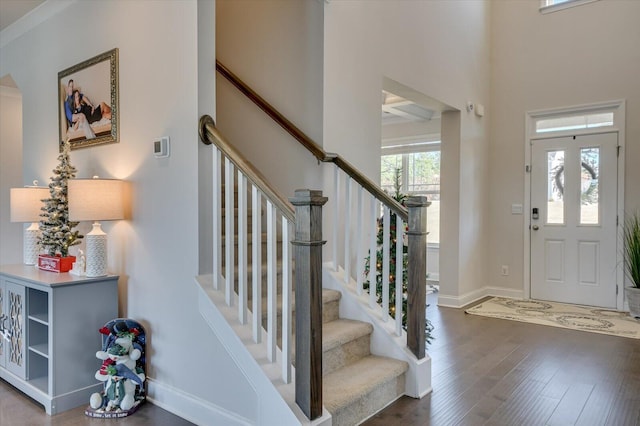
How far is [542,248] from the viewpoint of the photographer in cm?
562

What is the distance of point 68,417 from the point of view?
2494 mm

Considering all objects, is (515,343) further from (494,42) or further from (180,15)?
(494,42)

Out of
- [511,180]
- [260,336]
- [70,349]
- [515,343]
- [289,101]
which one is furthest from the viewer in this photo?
[511,180]

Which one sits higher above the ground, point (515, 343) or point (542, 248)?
point (542, 248)

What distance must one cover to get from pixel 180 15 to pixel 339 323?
2019mm

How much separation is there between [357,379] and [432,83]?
131 inches

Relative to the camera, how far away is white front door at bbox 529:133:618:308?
5.18 m

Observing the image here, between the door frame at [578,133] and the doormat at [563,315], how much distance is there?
338mm

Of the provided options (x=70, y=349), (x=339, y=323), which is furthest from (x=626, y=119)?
(x=70, y=349)

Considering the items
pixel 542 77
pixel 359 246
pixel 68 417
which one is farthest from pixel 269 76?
pixel 542 77

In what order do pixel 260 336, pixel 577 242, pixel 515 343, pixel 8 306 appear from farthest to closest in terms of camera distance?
1. pixel 577 242
2. pixel 515 343
3. pixel 8 306
4. pixel 260 336

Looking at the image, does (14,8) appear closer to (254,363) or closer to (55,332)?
(55,332)

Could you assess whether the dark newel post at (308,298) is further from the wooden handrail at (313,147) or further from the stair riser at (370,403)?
the wooden handrail at (313,147)

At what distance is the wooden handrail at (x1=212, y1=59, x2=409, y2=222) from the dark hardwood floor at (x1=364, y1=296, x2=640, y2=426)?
1.12 meters
